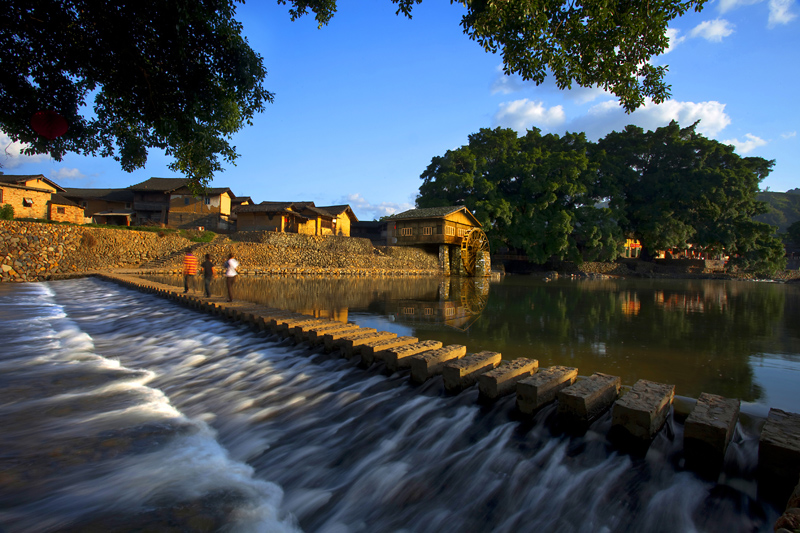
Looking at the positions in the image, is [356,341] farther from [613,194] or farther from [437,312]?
[613,194]

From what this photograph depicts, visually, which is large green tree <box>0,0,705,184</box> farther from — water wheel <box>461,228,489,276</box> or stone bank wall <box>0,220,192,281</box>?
water wheel <box>461,228,489,276</box>

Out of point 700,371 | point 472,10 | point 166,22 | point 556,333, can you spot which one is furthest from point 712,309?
point 166,22

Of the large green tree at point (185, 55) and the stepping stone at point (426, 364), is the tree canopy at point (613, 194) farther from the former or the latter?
the stepping stone at point (426, 364)

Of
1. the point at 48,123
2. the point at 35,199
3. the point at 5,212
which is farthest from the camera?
the point at 35,199

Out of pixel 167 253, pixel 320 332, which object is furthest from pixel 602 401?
pixel 167 253

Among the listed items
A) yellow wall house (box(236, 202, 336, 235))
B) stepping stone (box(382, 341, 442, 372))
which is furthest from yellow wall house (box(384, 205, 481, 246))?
stepping stone (box(382, 341, 442, 372))

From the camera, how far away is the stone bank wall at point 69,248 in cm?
2116

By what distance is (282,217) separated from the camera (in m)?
40.2

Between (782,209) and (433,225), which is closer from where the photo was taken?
(433,225)

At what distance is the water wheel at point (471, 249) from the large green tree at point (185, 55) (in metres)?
26.7

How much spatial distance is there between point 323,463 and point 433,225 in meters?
29.6

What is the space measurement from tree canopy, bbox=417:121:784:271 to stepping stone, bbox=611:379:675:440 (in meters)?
34.0

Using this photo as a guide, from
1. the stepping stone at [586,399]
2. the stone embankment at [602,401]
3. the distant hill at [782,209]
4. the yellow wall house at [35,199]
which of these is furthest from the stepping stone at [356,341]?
the distant hill at [782,209]

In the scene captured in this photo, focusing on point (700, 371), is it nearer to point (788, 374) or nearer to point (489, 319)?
point (788, 374)
